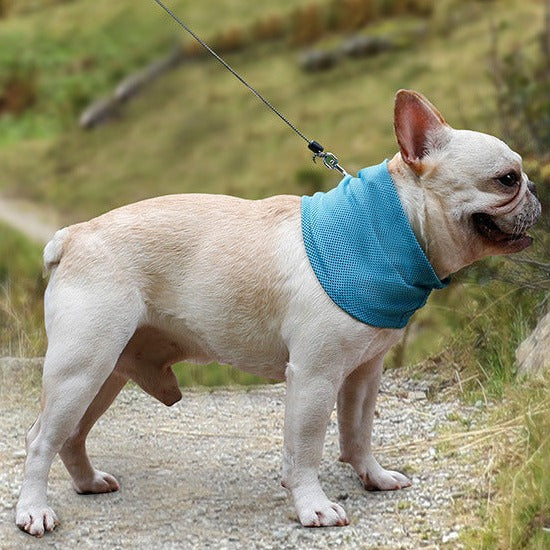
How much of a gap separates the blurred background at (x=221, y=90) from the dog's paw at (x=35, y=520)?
4740 millimetres

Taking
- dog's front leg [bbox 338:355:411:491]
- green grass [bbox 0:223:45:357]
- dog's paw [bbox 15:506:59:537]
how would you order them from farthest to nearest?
green grass [bbox 0:223:45:357]
dog's front leg [bbox 338:355:411:491]
dog's paw [bbox 15:506:59:537]

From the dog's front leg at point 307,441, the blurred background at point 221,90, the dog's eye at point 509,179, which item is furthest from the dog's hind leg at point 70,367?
the blurred background at point 221,90

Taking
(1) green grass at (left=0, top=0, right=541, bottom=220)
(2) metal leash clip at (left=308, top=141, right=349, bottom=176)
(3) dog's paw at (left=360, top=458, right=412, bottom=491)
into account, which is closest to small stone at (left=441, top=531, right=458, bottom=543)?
(3) dog's paw at (left=360, top=458, right=412, bottom=491)

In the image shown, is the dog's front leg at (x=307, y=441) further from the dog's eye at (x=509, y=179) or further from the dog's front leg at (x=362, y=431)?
the dog's eye at (x=509, y=179)

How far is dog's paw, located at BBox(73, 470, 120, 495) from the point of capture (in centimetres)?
584

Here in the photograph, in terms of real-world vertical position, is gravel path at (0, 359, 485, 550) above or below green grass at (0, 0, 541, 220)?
above

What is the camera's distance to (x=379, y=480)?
5.79m

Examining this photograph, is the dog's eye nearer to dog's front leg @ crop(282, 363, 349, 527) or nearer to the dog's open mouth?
the dog's open mouth

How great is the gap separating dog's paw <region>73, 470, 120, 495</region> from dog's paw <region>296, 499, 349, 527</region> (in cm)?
107

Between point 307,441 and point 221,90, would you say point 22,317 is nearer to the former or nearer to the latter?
point 307,441

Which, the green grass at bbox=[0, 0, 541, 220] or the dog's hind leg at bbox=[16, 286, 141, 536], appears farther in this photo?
the green grass at bbox=[0, 0, 541, 220]

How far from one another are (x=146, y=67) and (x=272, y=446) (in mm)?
12385

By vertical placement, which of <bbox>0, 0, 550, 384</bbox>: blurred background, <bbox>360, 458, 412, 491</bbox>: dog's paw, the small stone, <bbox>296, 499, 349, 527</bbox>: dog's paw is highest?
the small stone

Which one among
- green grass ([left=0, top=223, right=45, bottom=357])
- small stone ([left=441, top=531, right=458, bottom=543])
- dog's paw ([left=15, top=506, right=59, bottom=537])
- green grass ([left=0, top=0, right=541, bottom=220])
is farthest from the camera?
green grass ([left=0, top=0, right=541, bottom=220])
